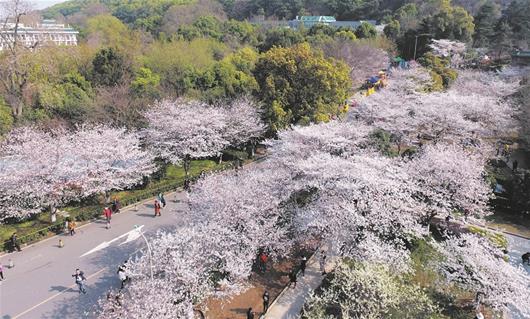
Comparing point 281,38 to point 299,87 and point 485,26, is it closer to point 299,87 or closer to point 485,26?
point 299,87

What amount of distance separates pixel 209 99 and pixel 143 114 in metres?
6.61

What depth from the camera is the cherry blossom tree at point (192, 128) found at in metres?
26.7

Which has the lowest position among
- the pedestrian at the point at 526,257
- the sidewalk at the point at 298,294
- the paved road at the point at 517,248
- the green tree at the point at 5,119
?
the paved road at the point at 517,248

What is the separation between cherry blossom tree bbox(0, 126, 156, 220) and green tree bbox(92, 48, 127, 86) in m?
11.1

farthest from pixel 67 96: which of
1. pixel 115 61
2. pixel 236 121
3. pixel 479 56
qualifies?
pixel 479 56

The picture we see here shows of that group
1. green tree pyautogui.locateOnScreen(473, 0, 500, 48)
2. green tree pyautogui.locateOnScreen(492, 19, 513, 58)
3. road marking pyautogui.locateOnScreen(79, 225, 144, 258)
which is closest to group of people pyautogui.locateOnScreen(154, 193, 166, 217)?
road marking pyautogui.locateOnScreen(79, 225, 144, 258)

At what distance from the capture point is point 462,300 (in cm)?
1495

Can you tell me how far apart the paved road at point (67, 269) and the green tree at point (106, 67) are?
59.8 ft

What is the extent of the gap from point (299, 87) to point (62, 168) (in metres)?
18.5

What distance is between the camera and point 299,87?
101 feet

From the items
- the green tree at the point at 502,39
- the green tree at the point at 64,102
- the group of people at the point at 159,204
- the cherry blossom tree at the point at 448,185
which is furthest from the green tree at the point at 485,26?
the group of people at the point at 159,204

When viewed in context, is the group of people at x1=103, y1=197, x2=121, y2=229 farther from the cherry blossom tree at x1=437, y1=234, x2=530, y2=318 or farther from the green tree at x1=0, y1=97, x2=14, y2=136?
the cherry blossom tree at x1=437, y1=234, x2=530, y2=318

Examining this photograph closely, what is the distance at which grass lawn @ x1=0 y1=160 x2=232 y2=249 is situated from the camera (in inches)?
768

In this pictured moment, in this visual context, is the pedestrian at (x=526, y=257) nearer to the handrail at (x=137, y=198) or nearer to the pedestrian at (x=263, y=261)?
the pedestrian at (x=263, y=261)
